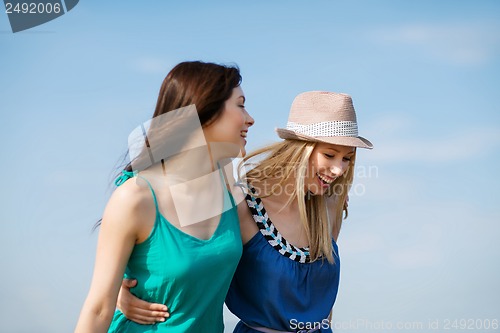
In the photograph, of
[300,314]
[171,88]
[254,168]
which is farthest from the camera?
[254,168]

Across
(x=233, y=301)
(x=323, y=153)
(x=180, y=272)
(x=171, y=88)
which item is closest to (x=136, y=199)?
(x=180, y=272)

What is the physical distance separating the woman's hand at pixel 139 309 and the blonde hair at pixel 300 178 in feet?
3.57

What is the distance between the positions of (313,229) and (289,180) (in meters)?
0.34

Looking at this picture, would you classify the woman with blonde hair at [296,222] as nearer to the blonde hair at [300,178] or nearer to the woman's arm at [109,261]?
the blonde hair at [300,178]

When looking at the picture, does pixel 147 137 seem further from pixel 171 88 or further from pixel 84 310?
pixel 84 310

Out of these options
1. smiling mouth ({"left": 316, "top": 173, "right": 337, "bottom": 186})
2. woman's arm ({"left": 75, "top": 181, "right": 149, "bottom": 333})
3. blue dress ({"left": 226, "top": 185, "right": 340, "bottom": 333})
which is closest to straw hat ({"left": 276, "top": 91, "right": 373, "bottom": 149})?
smiling mouth ({"left": 316, "top": 173, "right": 337, "bottom": 186})

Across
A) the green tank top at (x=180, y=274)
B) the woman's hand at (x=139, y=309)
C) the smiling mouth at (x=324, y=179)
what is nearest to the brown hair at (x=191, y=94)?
the green tank top at (x=180, y=274)

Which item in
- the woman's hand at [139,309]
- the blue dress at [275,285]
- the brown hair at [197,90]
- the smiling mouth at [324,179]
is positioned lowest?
the blue dress at [275,285]

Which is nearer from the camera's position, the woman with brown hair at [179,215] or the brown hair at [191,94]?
the woman with brown hair at [179,215]

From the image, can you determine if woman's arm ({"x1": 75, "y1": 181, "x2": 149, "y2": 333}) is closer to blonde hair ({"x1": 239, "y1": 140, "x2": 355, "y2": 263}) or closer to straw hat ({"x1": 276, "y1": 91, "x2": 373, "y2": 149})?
blonde hair ({"x1": 239, "y1": 140, "x2": 355, "y2": 263})

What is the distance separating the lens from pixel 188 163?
3258 millimetres

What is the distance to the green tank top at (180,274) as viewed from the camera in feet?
9.91

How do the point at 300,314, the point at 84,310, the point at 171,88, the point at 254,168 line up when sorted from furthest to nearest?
the point at 254,168 < the point at 300,314 < the point at 171,88 < the point at 84,310

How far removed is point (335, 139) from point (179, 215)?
3.89ft
